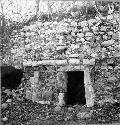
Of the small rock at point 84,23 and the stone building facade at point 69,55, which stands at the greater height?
the small rock at point 84,23

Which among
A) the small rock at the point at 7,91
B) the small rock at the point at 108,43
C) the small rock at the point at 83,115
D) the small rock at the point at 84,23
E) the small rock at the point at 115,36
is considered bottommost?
the small rock at the point at 83,115

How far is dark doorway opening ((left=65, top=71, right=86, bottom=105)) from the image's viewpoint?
523 cm

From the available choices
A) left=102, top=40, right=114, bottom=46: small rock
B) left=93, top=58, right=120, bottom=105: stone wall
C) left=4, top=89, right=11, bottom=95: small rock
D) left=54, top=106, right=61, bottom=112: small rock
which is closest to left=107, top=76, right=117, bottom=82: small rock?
left=93, top=58, right=120, bottom=105: stone wall

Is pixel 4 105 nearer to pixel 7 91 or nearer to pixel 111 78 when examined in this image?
pixel 7 91

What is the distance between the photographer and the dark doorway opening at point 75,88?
206 inches

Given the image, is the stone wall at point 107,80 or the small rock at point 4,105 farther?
the stone wall at point 107,80

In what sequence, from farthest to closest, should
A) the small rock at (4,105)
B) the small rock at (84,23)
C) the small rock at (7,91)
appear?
the small rock at (84,23)
the small rock at (7,91)
the small rock at (4,105)

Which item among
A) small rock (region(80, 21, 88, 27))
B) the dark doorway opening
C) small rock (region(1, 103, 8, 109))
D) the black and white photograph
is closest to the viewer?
small rock (region(1, 103, 8, 109))

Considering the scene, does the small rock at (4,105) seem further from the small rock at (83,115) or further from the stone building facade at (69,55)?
the small rock at (83,115)

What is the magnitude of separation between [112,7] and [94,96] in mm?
1497

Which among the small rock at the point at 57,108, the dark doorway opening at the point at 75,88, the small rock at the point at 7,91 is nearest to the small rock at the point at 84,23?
the dark doorway opening at the point at 75,88

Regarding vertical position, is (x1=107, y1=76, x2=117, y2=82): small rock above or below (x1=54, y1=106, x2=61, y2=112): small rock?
above

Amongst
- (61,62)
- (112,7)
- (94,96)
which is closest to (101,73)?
(94,96)

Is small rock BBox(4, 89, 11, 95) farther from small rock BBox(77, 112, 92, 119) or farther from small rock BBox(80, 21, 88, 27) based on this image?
small rock BBox(80, 21, 88, 27)
